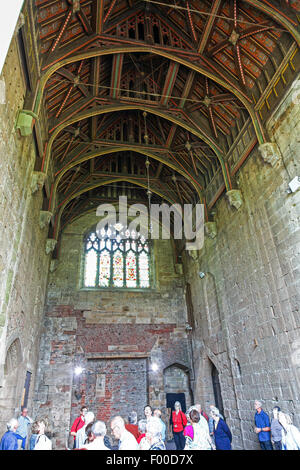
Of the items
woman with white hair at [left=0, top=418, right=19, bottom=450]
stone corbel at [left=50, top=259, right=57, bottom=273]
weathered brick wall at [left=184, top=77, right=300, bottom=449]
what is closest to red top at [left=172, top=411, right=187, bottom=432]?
weathered brick wall at [left=184, top=77, right=300, bottom=449]

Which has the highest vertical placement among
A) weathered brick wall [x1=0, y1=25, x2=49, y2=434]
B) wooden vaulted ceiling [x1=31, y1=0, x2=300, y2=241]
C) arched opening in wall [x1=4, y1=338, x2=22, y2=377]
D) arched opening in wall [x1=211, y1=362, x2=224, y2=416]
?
wooden vaulted ceiling [x1=31, y1=0, x2=300, y2=241]

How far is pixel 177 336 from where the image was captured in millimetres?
13227

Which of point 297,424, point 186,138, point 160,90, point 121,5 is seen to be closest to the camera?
point 297,424

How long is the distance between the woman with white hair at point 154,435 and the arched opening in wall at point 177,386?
8.36 meters

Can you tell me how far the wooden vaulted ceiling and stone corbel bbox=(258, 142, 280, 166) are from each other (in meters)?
0.95

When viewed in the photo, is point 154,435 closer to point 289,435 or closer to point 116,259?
point 289,435

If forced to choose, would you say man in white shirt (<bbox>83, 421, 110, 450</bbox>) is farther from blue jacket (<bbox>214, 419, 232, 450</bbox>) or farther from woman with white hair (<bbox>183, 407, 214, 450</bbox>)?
blue jacket (<bbox>214, 419, 232, 450</bbox>)

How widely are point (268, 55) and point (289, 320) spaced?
268 inches

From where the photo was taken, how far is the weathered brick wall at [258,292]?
22.8ft

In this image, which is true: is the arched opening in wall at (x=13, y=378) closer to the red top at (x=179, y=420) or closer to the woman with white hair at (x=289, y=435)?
the red top at (x=179, y=420)

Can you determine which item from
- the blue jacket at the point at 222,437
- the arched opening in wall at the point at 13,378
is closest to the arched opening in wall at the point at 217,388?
the blue jacket at the point at 222,437

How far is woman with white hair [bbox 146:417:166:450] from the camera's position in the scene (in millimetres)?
4258
